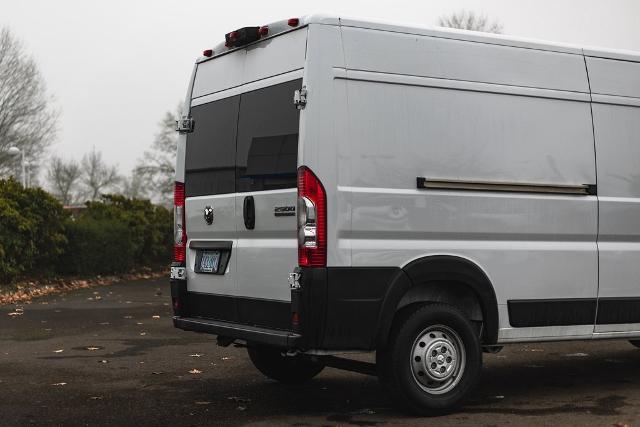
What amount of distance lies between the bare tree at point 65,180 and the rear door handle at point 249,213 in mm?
67338

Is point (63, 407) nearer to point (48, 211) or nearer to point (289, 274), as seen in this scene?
point (289, 274)

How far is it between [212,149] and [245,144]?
1.74 ft

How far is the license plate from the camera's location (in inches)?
281

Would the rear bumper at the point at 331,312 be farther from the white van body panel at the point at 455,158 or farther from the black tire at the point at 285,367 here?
the black tire at the point at 285,367

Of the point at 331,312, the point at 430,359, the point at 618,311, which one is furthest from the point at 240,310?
the point at 618,311

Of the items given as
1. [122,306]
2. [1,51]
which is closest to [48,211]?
[122,306]

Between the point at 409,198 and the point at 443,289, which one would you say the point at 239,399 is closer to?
the point at 443,289

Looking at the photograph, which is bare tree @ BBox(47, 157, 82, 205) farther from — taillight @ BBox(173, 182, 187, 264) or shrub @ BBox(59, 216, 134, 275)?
taillight @ BBox(173, 182, 187, 264)

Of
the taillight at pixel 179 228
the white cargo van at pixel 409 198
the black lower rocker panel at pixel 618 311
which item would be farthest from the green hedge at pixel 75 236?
the black lower rocker panel at pixel 618 311

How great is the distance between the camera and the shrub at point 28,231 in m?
17.0

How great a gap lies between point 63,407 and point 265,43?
115 inches

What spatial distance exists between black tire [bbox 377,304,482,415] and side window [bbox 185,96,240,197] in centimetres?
166

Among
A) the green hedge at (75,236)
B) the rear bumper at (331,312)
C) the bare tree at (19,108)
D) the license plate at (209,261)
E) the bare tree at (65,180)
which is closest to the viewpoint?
the rear bumper at (331,312)

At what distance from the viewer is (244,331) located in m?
6.62
